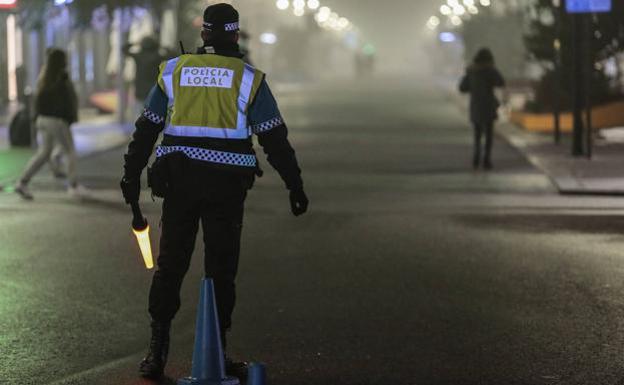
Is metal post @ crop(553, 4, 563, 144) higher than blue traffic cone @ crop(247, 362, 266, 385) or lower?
higher

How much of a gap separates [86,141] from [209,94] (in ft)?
61.3

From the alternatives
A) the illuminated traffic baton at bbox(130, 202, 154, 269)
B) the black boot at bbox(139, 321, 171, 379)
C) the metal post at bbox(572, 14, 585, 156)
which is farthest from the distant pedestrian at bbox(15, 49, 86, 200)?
the black boot at bbox(139, 321, 171, 379)

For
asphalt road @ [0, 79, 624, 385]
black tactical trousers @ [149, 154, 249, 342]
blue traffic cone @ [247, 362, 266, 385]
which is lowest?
asphalt road @ [0, 79, 624, 385]

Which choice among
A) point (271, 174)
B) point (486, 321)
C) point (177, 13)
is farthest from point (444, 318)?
point (177, 13)

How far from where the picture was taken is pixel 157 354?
6582 mm

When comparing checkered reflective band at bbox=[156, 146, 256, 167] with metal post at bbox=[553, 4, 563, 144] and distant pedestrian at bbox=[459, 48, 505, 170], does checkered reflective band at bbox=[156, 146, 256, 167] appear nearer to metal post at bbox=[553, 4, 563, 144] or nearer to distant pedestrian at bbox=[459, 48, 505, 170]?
distant pedestrian at bbox=[459, 48, 505, 170]

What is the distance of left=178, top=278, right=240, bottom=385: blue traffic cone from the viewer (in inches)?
239

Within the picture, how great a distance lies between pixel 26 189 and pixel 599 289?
308 inches

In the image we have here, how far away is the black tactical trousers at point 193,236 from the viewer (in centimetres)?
646

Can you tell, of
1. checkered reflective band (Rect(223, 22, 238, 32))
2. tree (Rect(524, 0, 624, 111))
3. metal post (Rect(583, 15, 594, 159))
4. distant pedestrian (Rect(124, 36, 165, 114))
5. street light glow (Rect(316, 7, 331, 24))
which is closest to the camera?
checkered reflective band (Rect(223, 22, 238, 32))

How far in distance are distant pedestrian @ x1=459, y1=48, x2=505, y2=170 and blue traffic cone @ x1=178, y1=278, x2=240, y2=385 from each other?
13161mm

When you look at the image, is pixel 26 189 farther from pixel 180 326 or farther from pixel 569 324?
pixel 569 324

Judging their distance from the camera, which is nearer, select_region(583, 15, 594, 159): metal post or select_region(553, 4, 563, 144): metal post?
select_region(583, 15, 594, 159): metal post

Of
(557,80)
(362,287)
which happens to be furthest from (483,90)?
(362,287)
